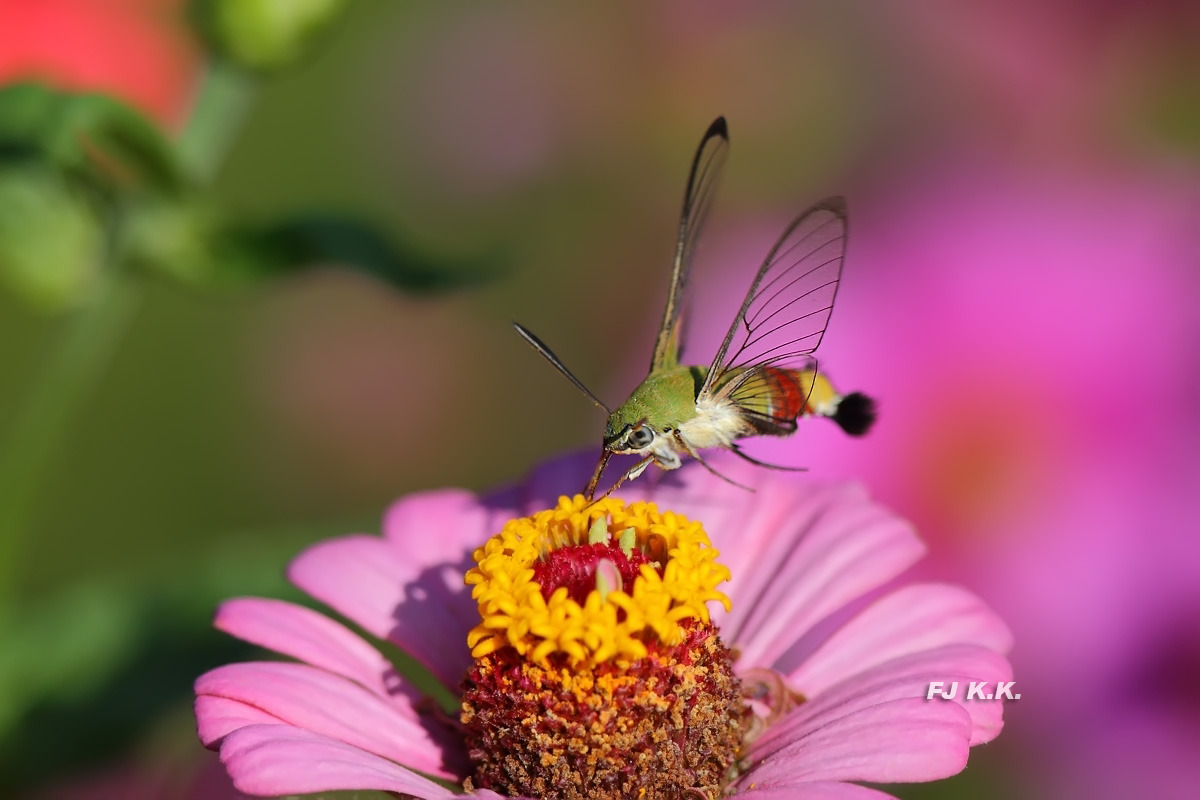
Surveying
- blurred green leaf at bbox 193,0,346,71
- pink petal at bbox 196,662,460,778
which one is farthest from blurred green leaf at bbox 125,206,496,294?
pink petal at bbox 196,662,460,778

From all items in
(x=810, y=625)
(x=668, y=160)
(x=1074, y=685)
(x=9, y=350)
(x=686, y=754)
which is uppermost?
(x=668, y=160)

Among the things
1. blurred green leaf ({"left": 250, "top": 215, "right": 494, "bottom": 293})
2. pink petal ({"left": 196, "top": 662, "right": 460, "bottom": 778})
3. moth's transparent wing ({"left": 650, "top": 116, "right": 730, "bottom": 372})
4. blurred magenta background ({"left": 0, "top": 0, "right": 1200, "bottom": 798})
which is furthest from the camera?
blurred magenta background ({"left": 0, "top": 0, "right": 1200, "bottom": 798})

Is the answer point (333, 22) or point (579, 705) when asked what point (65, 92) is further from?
point (579, 705)

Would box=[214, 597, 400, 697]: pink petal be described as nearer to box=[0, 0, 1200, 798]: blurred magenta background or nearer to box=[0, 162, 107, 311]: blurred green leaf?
box=[0, 0, 1200, 798]: blurred magenta background

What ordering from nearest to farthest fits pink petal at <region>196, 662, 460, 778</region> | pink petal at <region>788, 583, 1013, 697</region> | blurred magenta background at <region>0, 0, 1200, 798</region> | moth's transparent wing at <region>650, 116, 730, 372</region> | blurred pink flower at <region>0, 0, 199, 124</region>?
1. pink petal at <region>196, 662, 460, 778</region>
2. pink petal at <region>788, 583, 1013, 697</region>
3. moth's transparent wing at <region>650, 116, 730, 372</region>
4. blurred magenta background at <region>0, 0, 1200, 798</region>
5. blurred pink flower at <region>0, 0, 199, 124</region>

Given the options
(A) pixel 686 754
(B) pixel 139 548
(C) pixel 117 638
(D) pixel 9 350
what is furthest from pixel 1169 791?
(D) pixel 9 350

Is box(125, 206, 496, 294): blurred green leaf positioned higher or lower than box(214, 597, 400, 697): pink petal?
higher

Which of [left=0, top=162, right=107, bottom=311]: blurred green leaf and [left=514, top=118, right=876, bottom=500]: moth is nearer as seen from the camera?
[left=514, top=118, right=876, bottom=500]: moth

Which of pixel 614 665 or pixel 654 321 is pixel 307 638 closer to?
pixel 614 665

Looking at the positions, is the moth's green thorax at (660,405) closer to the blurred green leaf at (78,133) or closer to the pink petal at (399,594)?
the pink petal at (399,594)
